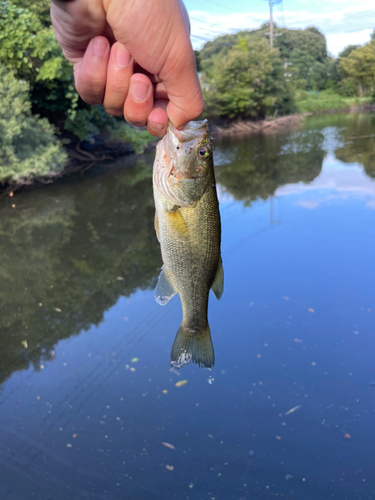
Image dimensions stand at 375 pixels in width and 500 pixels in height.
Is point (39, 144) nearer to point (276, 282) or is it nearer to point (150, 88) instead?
point (276, 282)

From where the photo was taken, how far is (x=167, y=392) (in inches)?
169

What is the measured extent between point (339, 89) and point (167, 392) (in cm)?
7077

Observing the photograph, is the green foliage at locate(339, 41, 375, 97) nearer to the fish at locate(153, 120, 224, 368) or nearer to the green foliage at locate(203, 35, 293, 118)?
the green foliage at locate(203, 35, 293, 118)

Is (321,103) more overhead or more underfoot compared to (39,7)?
more overhead

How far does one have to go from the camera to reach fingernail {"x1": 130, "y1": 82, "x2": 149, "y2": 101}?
172cm

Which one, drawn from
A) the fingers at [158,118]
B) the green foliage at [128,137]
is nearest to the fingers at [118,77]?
the fingers at [158,118]

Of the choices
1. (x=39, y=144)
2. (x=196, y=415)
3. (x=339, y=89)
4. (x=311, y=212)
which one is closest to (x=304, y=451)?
(x=196, y=415)

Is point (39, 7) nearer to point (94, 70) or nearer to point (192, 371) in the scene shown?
point (192, 371)

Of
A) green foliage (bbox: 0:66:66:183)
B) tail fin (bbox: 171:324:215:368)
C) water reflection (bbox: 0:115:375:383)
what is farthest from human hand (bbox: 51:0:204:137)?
green foliage (bbox: 0:66:66:183)

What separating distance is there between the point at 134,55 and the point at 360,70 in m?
70.9

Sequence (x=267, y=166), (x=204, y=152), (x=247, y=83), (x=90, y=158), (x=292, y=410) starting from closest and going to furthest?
(x=204, y=152) < (x=292, y=410) < (x=267, y=166) < (x=90, y=158) < (x=247, y=83)

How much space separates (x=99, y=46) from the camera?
1.59 metres

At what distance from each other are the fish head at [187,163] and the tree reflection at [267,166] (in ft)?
30.4

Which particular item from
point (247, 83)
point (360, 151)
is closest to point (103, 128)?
point (360, 151)
